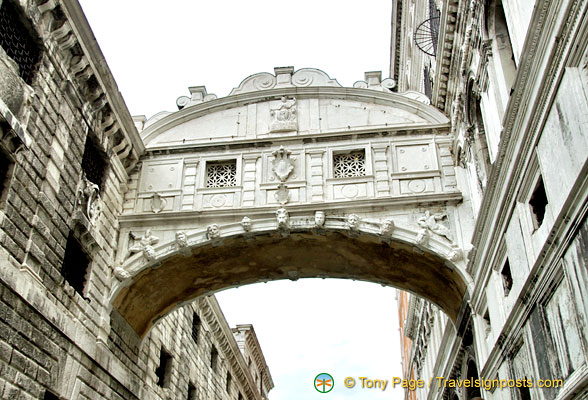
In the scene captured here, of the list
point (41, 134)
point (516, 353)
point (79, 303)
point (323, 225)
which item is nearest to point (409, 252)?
point (323, 225)

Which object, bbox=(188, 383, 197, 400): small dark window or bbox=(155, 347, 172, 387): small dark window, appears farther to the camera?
bbox=(188, 383, 197, 400): small dark window

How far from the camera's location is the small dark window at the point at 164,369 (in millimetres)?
15898

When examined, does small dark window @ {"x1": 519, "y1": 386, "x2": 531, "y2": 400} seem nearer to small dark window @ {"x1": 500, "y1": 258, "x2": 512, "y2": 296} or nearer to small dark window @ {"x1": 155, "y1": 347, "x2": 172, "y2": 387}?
small dark window @ {"x1": 500, "y1": 258, "x2": 512, "y2": 296}

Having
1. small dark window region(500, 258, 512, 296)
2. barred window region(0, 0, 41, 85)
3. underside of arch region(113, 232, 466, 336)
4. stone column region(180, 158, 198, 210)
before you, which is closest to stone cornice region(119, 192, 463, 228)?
stone column region(180, 158, 198, 210)

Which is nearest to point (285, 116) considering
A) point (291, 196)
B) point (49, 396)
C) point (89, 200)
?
point (291, 196)

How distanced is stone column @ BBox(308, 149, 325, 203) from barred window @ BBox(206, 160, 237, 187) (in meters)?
1.68

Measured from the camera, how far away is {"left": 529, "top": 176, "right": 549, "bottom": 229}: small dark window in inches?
302

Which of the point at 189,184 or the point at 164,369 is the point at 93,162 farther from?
the point at 164,369

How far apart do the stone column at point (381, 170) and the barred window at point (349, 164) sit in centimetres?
31

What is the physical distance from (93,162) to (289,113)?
4387 mm

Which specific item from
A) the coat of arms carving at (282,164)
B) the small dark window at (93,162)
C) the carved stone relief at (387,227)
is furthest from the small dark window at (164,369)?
the carved stone relief at (387,227)

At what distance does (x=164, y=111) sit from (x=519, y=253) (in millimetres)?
9114

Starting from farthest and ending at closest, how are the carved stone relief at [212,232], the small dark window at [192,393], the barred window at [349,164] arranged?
1. the small dark window at [192,393]
2. the barred window at [349,164]
3. the carved stone relief at [212,232]

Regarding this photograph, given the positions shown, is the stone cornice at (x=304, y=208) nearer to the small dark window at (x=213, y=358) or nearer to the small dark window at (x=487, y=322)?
the small dark window at (x=487, y=322)
